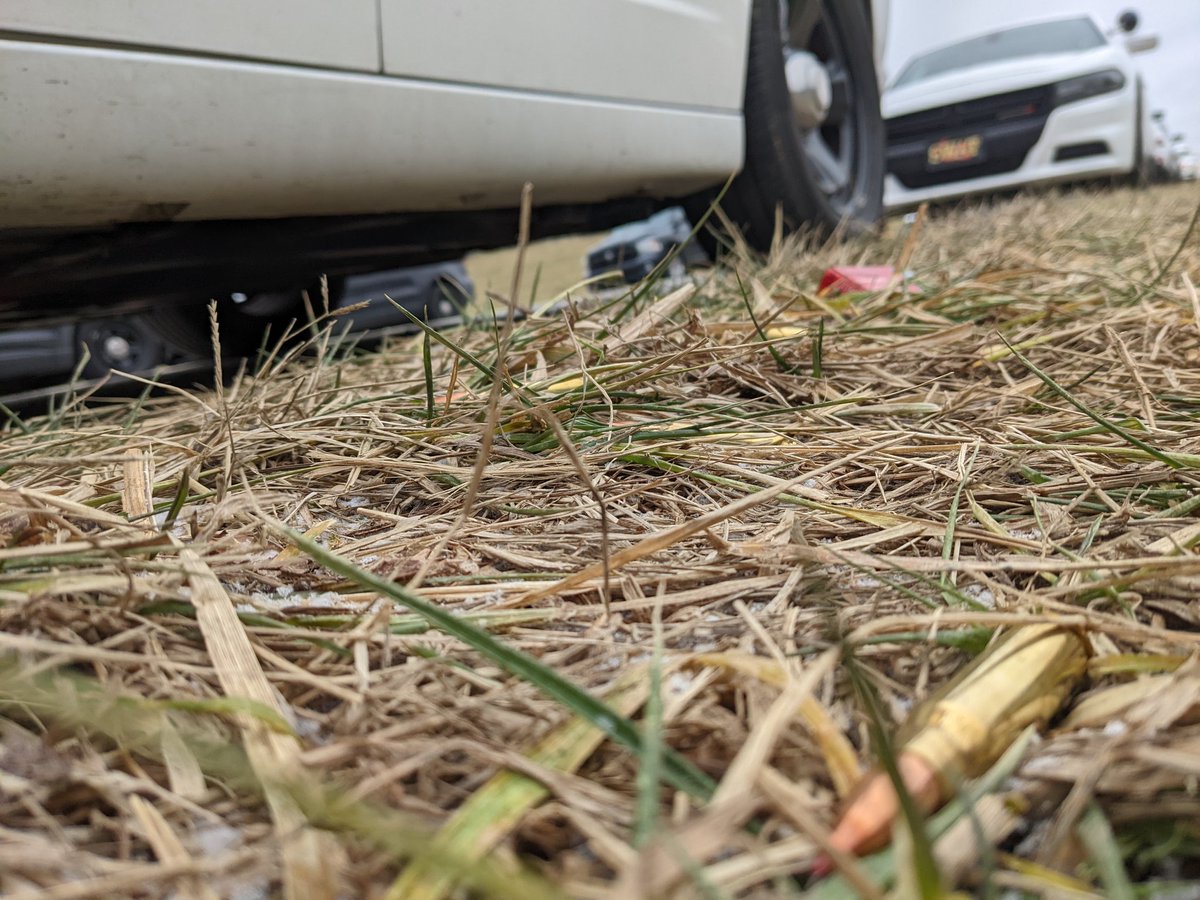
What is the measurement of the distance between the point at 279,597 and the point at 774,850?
431 mm

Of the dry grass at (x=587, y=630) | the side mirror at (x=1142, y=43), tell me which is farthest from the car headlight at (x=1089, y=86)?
the dry grass at (x=587, y=630)

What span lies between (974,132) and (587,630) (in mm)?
5304

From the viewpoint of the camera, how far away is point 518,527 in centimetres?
76

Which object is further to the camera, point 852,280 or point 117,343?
point 117,343

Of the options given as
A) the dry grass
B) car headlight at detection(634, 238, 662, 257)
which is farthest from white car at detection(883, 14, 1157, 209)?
the dry grass

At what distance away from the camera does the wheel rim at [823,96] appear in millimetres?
2594

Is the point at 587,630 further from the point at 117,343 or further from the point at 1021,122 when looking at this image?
the point at 1021,122

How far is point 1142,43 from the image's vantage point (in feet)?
19.6

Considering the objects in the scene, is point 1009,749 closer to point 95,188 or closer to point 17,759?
point 17,759

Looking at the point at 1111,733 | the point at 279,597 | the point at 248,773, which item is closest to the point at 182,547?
the point at 279,597

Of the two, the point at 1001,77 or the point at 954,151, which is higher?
the point at 1001,77

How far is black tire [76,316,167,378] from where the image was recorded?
8.15 ft

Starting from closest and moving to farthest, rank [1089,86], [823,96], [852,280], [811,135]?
[852,280], [823,96], [811,135], [1089,86]

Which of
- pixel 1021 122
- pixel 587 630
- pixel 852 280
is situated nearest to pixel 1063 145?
pixel 1021 122
